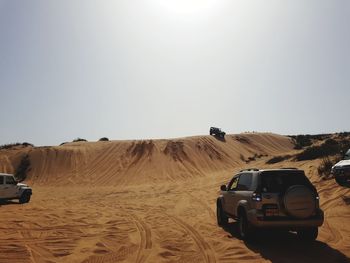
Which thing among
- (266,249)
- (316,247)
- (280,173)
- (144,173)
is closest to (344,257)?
(316,247)

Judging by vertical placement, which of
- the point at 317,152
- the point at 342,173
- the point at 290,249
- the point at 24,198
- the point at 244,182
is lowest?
the point at 24,198

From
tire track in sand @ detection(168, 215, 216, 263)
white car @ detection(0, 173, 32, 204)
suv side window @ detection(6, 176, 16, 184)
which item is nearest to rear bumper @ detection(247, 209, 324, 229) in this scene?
tire track in sand @ detection(168, 215, 216, 263)

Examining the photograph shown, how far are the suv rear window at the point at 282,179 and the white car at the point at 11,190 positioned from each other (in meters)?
15.8

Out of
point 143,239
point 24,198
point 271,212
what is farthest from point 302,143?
point 271,212

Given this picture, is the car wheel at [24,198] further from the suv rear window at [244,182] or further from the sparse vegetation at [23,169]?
the sparse vegetation at [23,169]

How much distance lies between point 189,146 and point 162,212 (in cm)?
2983

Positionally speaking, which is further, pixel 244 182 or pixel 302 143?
pixel 302 143

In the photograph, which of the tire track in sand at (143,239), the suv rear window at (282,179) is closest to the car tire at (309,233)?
the suv rear window at (282,179)

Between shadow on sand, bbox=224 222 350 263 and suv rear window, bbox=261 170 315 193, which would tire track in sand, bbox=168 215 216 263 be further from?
suv rear window, bbox=261 170 315 193

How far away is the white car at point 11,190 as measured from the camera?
20.7m

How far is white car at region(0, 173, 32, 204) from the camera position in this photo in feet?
67.9

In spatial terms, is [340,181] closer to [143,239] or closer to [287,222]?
[287,222]

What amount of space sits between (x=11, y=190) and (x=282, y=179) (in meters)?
16.3

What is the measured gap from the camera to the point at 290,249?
30.8ft
